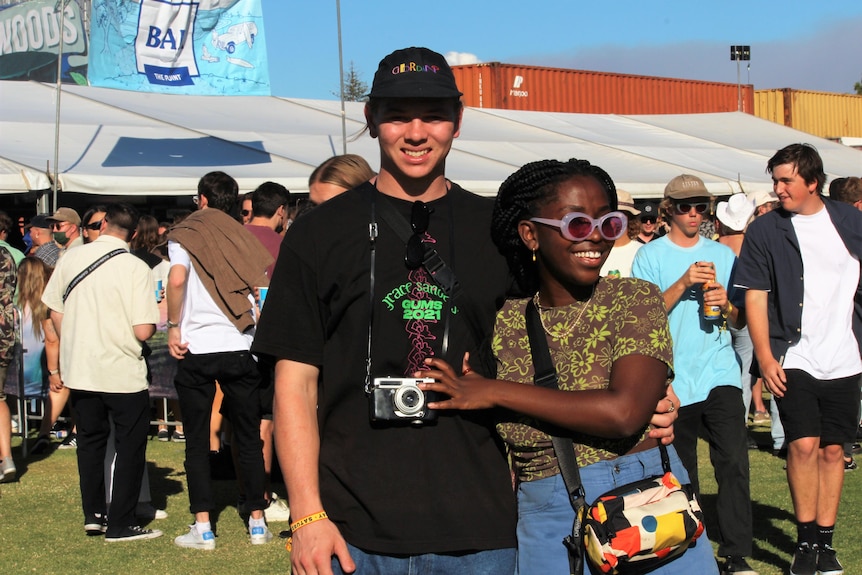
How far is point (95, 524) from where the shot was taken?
280 inches

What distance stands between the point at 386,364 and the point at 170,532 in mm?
5158

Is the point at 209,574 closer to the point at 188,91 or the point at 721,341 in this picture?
the point at 721,341

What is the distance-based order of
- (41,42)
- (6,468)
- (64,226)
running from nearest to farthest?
(6,468) < (64,226) < (41,42)

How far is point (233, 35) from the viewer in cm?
1316

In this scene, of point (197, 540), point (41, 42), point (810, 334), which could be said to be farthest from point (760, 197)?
point (41, 42)

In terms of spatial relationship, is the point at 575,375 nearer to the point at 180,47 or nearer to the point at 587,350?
the point at 587,350

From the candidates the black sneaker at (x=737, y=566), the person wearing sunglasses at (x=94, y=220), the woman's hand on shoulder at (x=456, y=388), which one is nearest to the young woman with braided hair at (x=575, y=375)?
the woman's hand on shoulder at (x=456, y=388)

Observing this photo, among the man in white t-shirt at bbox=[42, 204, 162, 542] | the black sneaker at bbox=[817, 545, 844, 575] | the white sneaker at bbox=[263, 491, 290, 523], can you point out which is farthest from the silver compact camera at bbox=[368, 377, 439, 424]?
the white sneaker at bbox=[263, 491, 290, 523]

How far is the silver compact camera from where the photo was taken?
2.54 meters

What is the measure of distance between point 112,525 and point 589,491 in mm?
5119

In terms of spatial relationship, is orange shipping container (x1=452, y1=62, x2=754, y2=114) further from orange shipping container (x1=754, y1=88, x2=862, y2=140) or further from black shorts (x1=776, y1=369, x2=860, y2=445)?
black shorts (x1=776, y1=369, x2=860, y2=445)

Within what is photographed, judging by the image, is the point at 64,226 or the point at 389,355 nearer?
the point at 389,355

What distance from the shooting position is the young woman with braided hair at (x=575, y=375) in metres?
2.53

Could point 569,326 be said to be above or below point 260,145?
below
